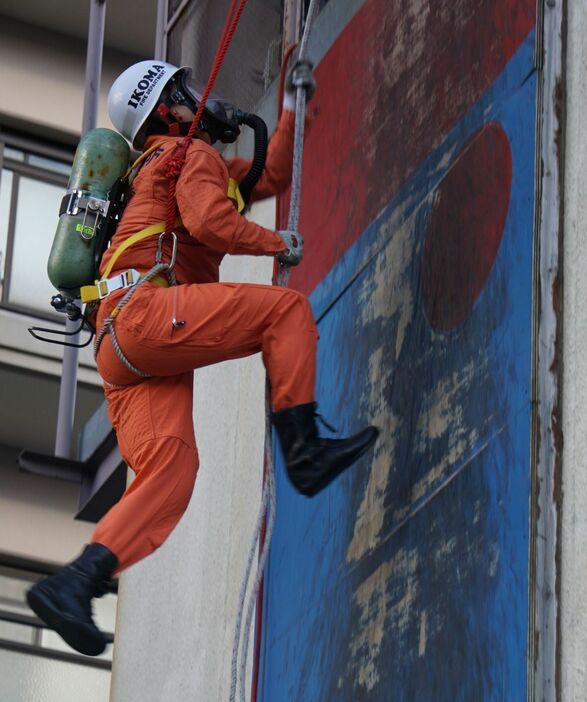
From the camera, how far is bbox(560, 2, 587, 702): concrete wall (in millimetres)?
4668

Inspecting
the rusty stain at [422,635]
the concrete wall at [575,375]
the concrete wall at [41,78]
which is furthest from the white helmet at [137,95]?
the concrete wall at [41,78]

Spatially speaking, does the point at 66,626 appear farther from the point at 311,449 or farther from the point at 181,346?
the point at 181,346

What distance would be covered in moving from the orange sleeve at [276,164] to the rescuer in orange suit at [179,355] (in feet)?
0.32

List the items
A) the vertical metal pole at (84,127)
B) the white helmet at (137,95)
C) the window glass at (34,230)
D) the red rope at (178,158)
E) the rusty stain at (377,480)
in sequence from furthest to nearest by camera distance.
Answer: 1. the window glass at (34,230)
2. the vertical metal pole at (84,127)
3. the white helmet at (137,95)
4. the red rope at (178,158)
5. the rusty stain at (377,480)

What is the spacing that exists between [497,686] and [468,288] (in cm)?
138

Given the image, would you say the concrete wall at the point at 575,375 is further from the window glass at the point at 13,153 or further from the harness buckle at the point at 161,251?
the window glass at the point at 13,153

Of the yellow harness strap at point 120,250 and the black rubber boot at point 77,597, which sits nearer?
the black rubber boot at point 77,597

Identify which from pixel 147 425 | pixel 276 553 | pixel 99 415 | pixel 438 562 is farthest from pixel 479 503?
pixel 99 415

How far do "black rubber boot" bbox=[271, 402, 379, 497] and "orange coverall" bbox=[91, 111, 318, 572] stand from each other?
6 cm

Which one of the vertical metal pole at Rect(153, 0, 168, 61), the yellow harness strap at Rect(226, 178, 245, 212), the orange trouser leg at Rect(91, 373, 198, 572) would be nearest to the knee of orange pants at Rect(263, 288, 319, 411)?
the orange trouser leg at Rect(91, 373, 198, 572)

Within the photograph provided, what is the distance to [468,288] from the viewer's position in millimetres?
5719

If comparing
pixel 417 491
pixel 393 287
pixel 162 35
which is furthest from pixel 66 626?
pixel 162 35

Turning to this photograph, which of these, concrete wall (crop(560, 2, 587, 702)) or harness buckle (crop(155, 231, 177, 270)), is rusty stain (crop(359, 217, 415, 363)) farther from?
concrete wall (crop(560, 2, 587, 702))

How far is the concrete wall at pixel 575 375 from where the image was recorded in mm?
4668
